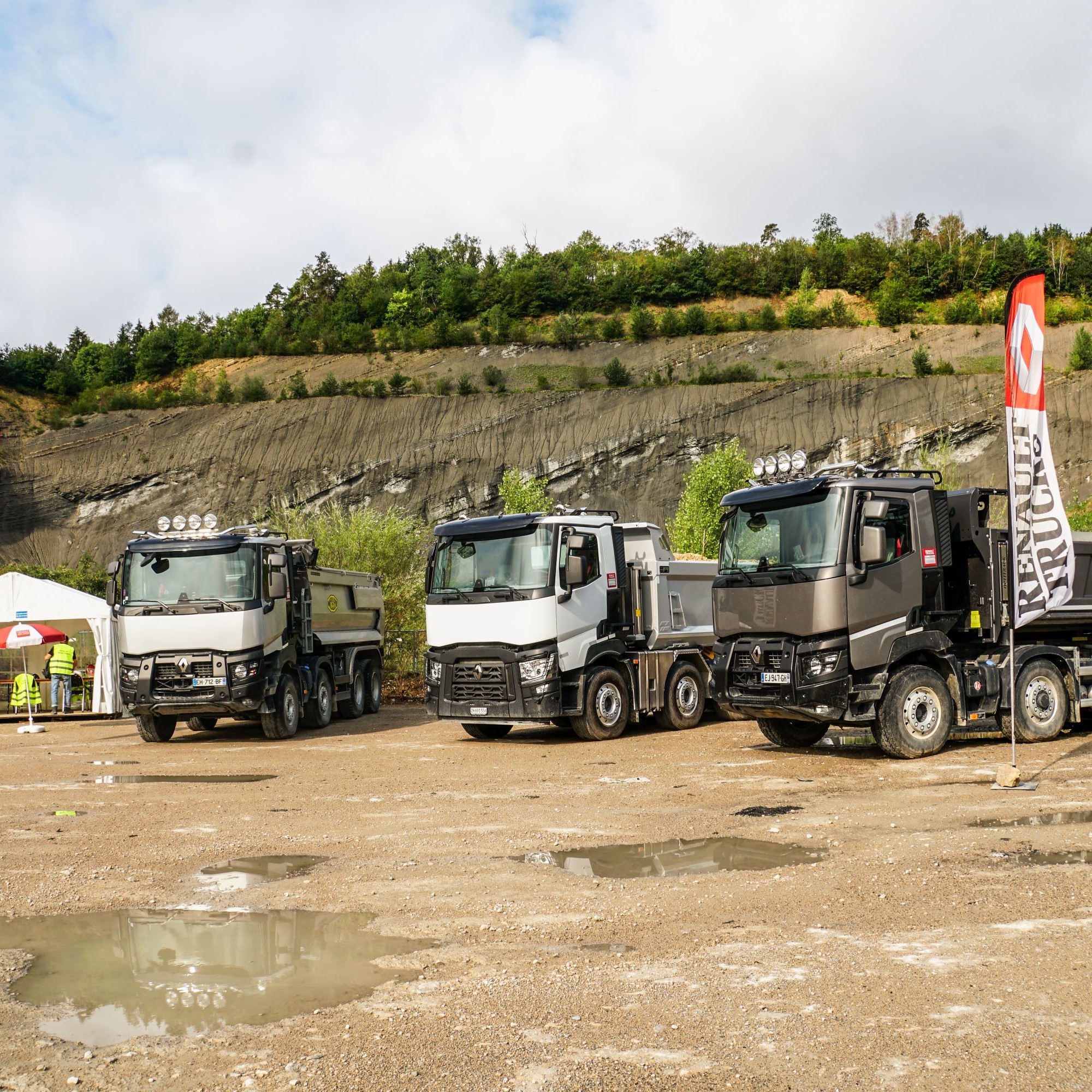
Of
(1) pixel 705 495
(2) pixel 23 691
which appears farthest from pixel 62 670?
(1) pixel 705 495

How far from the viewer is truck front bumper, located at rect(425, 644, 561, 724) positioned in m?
16.4

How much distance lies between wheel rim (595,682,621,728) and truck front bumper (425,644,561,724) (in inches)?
36.5

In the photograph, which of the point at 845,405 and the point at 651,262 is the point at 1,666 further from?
the point at 651,262

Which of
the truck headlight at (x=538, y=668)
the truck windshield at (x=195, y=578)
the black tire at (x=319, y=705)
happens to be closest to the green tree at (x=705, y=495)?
the black tire at (x=319, y=705)

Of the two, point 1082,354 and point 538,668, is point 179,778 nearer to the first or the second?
point 538,668

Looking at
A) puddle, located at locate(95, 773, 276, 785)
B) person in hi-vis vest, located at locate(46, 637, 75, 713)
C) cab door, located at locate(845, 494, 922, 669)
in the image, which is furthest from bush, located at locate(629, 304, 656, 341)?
puddle, located at locate(95, 773, 276, 785)

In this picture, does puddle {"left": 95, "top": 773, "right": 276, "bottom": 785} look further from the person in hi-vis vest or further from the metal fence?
the metal fence

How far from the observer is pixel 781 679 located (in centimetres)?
1349

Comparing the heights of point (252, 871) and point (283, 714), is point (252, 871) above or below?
below

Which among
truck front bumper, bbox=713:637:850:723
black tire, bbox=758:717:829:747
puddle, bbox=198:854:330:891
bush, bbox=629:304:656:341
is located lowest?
puddle, bbox=198:854:330:891

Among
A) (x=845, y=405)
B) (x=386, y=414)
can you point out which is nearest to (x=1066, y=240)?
(x=845, y=405)

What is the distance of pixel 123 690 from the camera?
18.4 metres

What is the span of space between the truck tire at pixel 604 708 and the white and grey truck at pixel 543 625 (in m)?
0.02

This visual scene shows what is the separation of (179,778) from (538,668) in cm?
499
